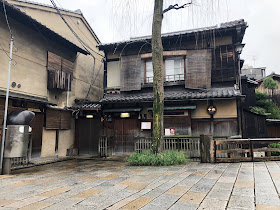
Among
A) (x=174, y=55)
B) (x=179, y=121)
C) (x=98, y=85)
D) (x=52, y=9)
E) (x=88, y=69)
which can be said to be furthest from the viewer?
(x=98, y=85)

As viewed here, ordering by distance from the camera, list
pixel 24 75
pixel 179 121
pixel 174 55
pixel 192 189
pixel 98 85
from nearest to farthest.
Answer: pixel 192 189 → pixel 24 75 → pixel 179 121 → pixel 174 55 → pixel 98 85

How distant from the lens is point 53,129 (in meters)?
12.2

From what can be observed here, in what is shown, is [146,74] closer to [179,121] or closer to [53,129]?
[179,121]

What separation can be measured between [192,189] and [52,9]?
46.8 ft

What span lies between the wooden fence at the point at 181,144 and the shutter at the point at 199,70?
339 centimetres

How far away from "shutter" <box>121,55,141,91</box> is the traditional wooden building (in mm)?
3604

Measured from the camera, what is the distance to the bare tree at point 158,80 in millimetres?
8273

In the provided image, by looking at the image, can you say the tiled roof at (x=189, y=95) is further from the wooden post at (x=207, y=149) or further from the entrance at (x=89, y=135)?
the wooden post at (x=207, y=149)

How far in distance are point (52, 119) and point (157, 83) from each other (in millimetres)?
7228

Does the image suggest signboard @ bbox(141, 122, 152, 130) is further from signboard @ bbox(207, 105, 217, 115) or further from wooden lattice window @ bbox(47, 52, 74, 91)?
wooden lattice window @ bbox(47, 52, 74, 91)

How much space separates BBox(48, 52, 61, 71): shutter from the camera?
476 inches

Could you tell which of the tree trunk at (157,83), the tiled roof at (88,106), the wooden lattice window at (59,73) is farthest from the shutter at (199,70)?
the wooden lattice window at (59,73)

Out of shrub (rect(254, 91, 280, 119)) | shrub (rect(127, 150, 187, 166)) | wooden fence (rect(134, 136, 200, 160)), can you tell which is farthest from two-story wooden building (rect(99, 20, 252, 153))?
shrub (rect(254, 91, 280, 119))

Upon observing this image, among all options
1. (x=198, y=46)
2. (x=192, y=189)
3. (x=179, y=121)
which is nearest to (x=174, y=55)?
(x=198, y=46)
